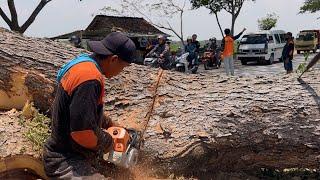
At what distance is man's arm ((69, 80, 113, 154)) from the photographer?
9.23ft

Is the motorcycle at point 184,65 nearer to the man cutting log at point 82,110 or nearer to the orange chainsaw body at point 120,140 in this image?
the orange chainsaw body at point 120,140

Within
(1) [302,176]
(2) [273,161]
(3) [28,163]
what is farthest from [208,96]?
(3) [28,163]

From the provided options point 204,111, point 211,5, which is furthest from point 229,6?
point 204,111

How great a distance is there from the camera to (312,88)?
14.4 feet

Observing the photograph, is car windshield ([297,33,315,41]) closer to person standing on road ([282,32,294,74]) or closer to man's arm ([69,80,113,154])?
person standing on road ([282,32,294,74])

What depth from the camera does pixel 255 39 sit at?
24328 millimetres

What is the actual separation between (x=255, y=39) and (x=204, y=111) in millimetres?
20687

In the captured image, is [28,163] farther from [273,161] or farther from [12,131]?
[273,161]

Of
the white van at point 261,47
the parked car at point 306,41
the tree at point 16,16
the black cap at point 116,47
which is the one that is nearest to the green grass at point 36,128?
the black cap at point 116,47

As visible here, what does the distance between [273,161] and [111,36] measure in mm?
2333

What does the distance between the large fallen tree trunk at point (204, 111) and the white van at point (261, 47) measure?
1947 cm

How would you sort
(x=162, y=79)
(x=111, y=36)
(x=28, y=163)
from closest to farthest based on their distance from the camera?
(x=111, y=36), (x=28, y=163), (x=162, y=79)

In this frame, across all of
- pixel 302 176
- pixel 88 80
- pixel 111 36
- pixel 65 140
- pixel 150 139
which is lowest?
pixel 302 176

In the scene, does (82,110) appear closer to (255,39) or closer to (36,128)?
(36,128)
